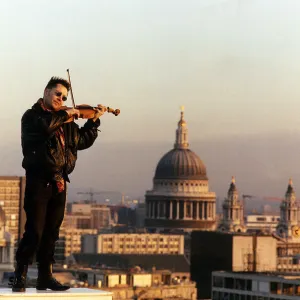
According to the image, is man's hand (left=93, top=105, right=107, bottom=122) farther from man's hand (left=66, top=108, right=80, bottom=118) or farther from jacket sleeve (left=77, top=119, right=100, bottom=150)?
man's hand (left=66, top=108, right=80, bottom=118)

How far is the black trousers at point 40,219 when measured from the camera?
1672cm

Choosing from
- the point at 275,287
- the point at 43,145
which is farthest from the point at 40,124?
the point at 275,287

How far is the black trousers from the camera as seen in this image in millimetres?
16719

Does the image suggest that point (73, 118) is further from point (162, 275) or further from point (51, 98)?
point (162, 275)

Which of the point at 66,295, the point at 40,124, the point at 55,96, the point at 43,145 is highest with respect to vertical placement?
the point at 55,96

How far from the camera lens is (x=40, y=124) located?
1659 centimetres

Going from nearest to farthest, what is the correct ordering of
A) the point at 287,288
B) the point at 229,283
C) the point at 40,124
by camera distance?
the point at 40,124 < the point at 287,288 < the point at 229,283

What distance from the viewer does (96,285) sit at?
348ft

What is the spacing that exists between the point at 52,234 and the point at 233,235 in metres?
130

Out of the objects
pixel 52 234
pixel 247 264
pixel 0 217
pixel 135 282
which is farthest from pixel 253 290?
pixel 52 234

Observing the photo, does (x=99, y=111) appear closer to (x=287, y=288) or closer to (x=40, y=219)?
(x=40, y=219)

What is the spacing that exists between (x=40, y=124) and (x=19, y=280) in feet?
4.95

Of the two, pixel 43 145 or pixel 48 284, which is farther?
pixel 48 284

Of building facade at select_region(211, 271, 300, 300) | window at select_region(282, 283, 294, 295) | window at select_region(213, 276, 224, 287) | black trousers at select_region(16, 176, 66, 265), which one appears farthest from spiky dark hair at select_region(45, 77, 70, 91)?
window at select_region(213, 276, 224, 287)
